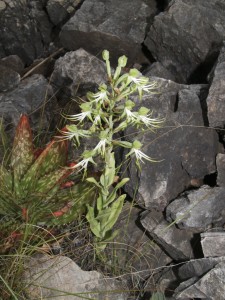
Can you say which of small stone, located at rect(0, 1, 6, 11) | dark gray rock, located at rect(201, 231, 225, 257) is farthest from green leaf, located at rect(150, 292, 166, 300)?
small stone, located at rect(0, 1, 6, 11)

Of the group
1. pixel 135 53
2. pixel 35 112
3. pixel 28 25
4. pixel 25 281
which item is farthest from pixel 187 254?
pixel 28 25

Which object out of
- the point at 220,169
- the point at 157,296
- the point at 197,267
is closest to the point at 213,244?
the point at 197,267

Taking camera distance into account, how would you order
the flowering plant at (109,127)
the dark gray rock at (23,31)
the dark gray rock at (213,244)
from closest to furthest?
the flowering plant at (109,127), the dark gray rock at (213,244), the dark gray rock at (23,31)

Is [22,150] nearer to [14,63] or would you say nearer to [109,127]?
[109,127]

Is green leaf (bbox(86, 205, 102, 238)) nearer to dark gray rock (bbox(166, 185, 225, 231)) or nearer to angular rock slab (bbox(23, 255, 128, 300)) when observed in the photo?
angular rock slab (bbox(23, 255, 128, 300))

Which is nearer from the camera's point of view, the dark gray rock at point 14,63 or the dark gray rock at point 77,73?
the dark gray rock at point 77,73

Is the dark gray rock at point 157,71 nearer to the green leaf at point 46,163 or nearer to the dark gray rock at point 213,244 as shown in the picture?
the green leaf at point 46,163

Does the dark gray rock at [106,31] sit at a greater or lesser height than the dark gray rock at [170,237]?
greater

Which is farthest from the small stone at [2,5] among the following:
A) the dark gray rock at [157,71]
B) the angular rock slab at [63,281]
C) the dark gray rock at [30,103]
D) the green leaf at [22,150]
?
the angular rock slab at [63,281]
